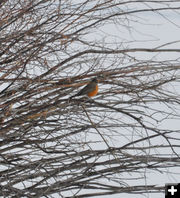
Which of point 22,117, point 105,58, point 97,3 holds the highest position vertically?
point 97,3

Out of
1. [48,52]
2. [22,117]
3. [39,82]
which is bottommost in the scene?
[22,117]

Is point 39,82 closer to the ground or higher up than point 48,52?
closer to the ground

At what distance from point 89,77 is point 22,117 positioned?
303 millimetres

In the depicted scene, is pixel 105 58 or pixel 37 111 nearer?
pixel 37 111

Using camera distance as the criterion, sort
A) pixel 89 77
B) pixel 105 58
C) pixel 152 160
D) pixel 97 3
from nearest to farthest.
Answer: pixel 152 160, pixel 89 77, pixel 105 58, pixel 97 3

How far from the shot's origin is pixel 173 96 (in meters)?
1.48

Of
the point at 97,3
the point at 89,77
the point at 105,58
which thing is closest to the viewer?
the point at 89,77

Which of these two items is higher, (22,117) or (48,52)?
(48,52)

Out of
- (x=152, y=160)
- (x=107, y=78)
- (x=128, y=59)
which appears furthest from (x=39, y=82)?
(x=152, y=160)

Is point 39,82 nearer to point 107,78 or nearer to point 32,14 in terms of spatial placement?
point 107,78

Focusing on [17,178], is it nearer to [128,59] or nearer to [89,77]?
[89,77]

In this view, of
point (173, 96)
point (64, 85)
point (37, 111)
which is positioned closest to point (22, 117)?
point (37, 111)

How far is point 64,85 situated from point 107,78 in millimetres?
162

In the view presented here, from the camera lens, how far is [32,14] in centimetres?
179
